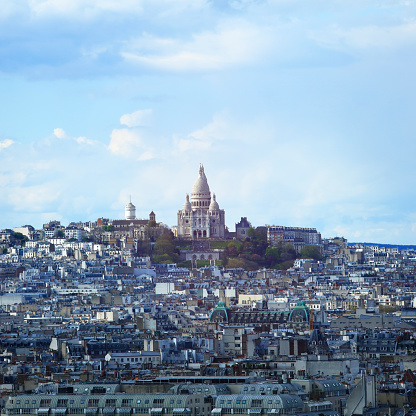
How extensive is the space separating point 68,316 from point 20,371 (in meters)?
60.6

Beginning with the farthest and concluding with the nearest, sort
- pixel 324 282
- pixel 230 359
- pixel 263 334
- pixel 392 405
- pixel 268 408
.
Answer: pixel 324 282 → pixel 263 334 → pixel 230 359 → pixel 392 405 → pixel 268 408

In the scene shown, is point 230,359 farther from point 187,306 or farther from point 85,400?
point 187,306

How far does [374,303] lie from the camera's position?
158500mm

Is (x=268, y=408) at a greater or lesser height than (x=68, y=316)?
lesser

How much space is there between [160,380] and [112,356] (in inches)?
832

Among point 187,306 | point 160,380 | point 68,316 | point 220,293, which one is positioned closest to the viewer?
point 160,380

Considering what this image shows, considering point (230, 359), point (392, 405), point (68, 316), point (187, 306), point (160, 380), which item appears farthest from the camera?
point (187, 306)

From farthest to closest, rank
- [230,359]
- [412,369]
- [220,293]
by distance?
[220,293] → [230,359] → [412,369]

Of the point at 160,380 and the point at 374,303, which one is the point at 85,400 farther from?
the point at 374,303

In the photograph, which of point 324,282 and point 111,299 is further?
point 324,282

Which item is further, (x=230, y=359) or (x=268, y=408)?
(x=230, y=359)

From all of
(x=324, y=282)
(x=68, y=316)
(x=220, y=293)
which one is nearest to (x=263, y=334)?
(x=68, y=316)

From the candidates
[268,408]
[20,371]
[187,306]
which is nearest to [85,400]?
[268,408]

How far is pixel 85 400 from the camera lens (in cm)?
6331
